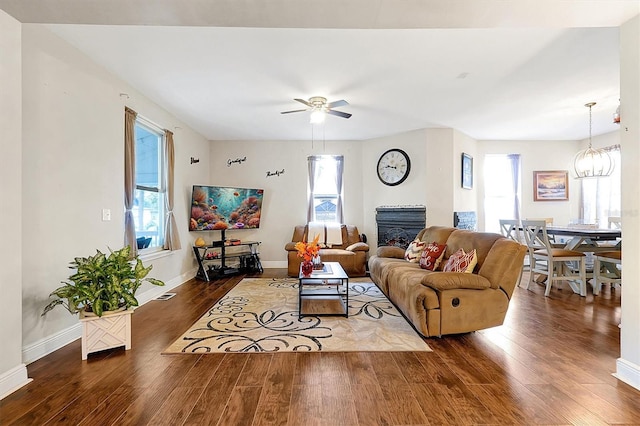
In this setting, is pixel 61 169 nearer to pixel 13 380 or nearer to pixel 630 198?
pixel 13 380

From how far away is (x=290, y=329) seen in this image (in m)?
3.01

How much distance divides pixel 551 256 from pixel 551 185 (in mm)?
3299

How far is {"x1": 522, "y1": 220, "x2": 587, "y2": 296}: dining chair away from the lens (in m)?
4.15

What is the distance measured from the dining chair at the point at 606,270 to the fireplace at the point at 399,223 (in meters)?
2.47

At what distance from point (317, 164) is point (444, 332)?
4595 millimetres

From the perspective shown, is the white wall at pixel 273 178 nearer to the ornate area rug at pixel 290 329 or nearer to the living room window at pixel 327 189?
the living room window at pixel 327 189

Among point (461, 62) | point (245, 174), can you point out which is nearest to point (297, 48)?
point (461, 62)

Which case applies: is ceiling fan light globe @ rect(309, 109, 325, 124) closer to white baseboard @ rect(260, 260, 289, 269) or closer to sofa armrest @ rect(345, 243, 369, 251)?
sofa armrest @ rect(345, 243, 369, 251)

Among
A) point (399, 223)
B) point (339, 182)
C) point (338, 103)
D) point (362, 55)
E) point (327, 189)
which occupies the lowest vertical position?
point (399, 223)

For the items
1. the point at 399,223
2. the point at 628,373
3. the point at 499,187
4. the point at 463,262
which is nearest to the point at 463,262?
the point at 463,262

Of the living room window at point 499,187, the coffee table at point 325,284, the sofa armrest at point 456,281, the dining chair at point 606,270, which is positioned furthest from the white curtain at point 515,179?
the coffee table at point 325,284

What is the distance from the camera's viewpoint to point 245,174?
6.57 meters

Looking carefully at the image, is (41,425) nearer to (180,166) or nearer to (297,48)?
(297,48)

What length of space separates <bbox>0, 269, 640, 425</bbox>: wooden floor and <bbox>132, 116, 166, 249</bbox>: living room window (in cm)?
183
